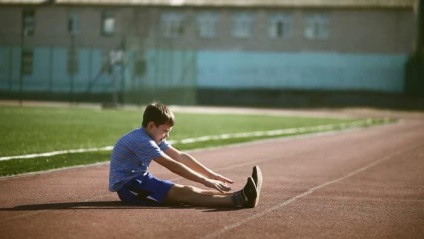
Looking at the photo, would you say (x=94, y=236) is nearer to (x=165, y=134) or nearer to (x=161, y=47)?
(x=165, y=134)

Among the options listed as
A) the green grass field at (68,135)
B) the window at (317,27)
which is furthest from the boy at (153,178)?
the window at (317,27)

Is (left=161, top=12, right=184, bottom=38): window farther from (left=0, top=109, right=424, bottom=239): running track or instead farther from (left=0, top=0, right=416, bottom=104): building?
(left=0, top=109, right=424, bottom=239): running track

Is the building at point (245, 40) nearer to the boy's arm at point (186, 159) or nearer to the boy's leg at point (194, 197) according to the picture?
the boy's arm at point (186, 159)

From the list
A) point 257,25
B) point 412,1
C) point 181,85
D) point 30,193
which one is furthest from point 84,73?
point 30,193

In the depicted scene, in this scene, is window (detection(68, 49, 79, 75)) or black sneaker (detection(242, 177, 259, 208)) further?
window (detection(68, 49, 79, 75))

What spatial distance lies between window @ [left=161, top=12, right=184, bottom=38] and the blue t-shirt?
54363 mm

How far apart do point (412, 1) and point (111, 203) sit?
52301mm

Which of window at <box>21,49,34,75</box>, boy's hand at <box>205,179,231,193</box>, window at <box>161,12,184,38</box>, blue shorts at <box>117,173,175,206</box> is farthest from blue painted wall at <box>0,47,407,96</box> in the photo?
boy's hand at <box>205,179,231,193</box>

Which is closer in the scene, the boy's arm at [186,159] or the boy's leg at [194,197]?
the boy's leg at [194,197]

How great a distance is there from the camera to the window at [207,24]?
6300 cm

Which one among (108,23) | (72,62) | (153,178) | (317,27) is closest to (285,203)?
(153,178)

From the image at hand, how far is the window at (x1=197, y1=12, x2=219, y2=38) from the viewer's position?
2480 inches

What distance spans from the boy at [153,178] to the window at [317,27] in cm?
5262

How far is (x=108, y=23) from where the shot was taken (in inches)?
2494
